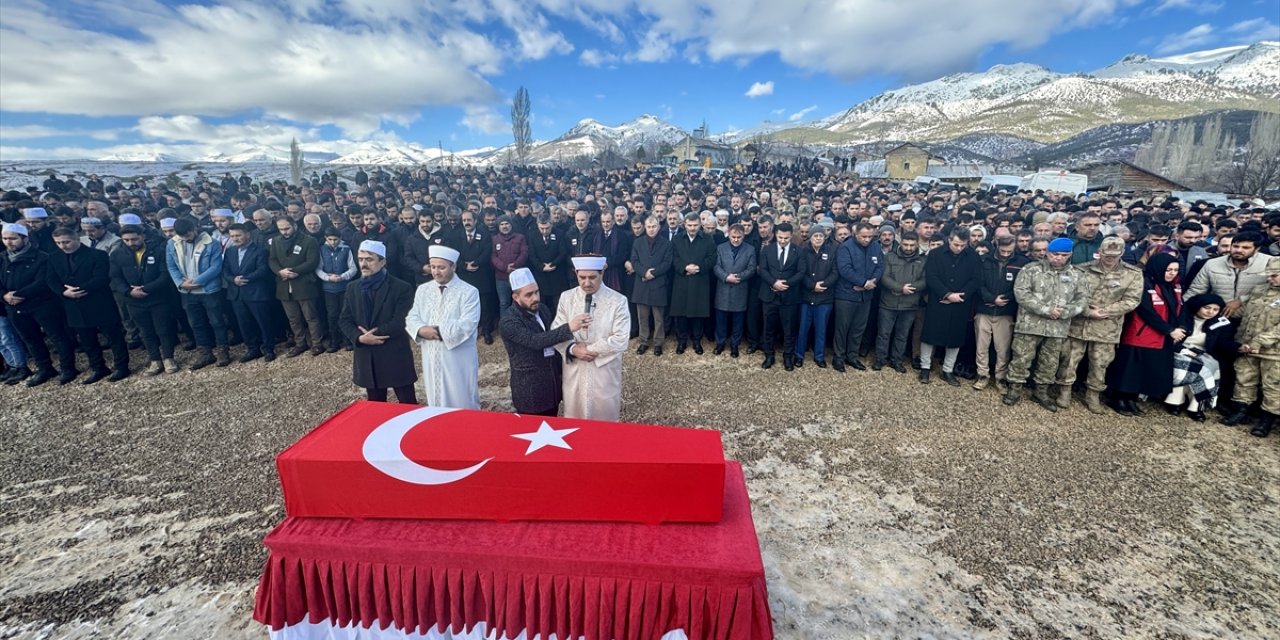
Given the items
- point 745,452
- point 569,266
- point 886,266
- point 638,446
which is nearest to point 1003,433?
point 886,266

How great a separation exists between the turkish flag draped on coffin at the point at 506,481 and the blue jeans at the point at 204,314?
6.10 m

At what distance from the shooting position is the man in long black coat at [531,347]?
396 cm

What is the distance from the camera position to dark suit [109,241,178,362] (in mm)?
6406

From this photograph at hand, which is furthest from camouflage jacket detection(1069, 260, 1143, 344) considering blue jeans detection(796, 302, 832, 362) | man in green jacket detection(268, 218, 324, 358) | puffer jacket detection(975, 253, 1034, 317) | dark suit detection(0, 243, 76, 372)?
dark suit detection(0, 243, 76, 372)

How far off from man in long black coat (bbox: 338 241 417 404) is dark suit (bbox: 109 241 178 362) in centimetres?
402

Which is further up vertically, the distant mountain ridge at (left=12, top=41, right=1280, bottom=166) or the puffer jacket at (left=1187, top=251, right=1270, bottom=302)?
the distant mountain ridge at (left=12, top=41, right=1280, bottom=166)

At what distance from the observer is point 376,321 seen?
4688 millimetres

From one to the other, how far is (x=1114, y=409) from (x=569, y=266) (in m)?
7.47

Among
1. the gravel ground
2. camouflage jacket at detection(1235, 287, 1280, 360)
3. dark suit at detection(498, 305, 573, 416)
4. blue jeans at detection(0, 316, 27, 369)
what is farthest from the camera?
blue jeans at detection(0, 316, 27, 369)

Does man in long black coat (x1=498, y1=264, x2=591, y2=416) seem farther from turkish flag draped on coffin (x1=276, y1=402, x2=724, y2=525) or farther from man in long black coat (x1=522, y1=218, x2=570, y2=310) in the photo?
man in long black coat (x1=522, y1=218, x2=570, y2=310)

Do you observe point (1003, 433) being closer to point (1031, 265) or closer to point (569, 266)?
point (1031, 265)

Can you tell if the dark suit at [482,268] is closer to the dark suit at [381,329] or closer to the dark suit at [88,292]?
the dark suit at [381,329]

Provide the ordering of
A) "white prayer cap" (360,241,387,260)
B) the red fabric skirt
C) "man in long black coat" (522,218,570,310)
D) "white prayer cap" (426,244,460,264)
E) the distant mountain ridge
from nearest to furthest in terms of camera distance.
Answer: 1. the red fabric skirt
2. "white prayer cap" (426,244,460,264)
3. "white prayer cap" (360,241,387,260)
4. "man in long black coat" (522,218,570,310)
5. the distant mountain ridge

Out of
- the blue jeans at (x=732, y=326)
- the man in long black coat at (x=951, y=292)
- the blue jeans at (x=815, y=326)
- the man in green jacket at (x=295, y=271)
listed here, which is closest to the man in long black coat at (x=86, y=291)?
the man in green jacket at (x=295, y=271)
